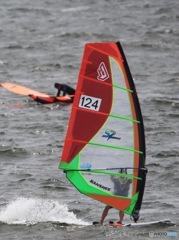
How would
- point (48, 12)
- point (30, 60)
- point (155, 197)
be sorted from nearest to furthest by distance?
point (155, 197) → point (30, 60) → point (48, 12)

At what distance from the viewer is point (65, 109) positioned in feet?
55.6

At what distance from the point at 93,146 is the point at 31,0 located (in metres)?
38.0

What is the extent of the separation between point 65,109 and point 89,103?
9.95 m

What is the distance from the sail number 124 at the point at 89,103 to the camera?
697cm

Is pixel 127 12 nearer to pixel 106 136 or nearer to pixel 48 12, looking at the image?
pixel 48 12

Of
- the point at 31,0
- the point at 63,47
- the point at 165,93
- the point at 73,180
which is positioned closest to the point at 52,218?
the point at 73,180

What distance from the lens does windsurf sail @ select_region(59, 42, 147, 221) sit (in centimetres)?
696

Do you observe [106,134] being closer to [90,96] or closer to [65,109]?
[90,96]

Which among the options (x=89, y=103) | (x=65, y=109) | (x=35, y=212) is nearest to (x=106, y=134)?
(x=89, y=103)

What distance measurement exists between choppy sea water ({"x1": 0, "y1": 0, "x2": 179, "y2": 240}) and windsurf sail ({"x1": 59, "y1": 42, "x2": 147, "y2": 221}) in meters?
0.82

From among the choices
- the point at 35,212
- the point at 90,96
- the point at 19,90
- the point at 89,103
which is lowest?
the point at 19,90

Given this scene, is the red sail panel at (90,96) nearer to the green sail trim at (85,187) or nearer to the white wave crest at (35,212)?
the green sail trim at (85,187)

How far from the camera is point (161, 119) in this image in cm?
1569

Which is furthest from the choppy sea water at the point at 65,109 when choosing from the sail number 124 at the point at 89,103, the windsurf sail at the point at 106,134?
the sail number 124 at the point at 89,103
